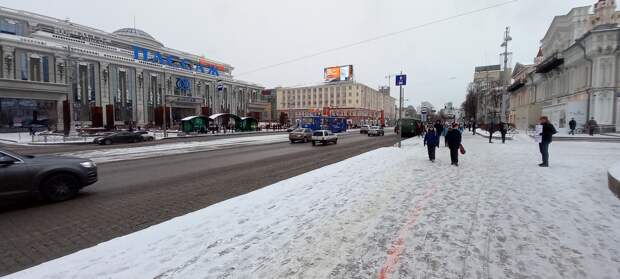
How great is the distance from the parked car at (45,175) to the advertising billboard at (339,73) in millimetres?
102631

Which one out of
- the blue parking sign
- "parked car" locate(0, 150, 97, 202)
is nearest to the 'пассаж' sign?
the blue parking sign

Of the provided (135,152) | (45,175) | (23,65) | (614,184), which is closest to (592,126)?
(614,184)

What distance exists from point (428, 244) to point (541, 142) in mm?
9383

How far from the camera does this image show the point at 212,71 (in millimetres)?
80312

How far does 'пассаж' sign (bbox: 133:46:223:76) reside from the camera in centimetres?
6343

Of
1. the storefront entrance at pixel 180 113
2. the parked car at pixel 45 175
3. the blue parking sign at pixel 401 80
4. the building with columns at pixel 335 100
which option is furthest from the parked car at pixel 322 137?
the building with columns at pixel 335 100

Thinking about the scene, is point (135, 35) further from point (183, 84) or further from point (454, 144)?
point (454, 144)

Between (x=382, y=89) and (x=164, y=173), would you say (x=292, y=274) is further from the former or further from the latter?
(x=382, y=89)

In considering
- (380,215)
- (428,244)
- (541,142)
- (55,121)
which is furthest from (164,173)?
(55,121)

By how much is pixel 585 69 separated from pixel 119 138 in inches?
1826

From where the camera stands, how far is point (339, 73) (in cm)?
10731

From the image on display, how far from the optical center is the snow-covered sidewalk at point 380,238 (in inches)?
134

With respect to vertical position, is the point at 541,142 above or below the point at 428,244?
above

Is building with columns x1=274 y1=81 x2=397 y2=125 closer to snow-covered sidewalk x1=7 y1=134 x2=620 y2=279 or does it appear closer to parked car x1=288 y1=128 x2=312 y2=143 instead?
parked car x1=288 y1=128 x2=312 y2=143
